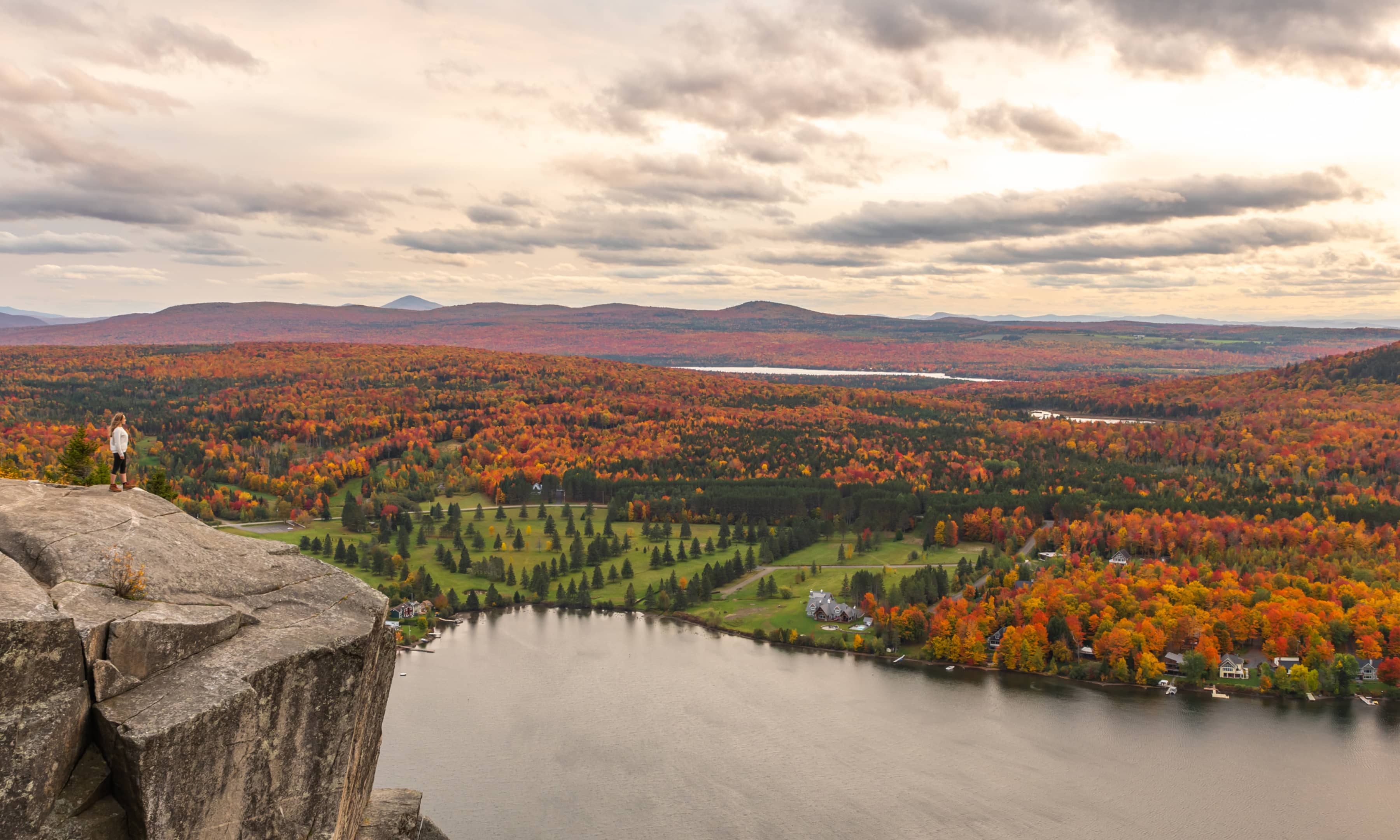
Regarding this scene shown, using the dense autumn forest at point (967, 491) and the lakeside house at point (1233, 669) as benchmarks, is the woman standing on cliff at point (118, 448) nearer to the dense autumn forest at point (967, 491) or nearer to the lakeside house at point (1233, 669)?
the dense autumn forest at point (967, 491)

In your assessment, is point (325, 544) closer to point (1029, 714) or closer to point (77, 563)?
point (1029, 714)

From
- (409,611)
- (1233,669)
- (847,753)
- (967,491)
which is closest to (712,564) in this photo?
(409,611)

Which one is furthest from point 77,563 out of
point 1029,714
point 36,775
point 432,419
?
point 432,419

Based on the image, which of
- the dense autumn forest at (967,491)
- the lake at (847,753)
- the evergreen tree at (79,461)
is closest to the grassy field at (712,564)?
the dense autumn forest at (967,491)

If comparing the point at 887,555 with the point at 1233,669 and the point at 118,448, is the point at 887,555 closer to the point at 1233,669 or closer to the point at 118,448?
the point at 1233,669

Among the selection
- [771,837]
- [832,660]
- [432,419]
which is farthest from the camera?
[432,419]

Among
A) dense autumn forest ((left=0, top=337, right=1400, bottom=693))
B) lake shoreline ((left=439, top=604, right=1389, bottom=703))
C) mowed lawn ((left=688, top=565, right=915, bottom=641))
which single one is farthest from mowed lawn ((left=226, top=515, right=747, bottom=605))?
mowed lawn ((left=688, top=565, right=915, bottom=641))
